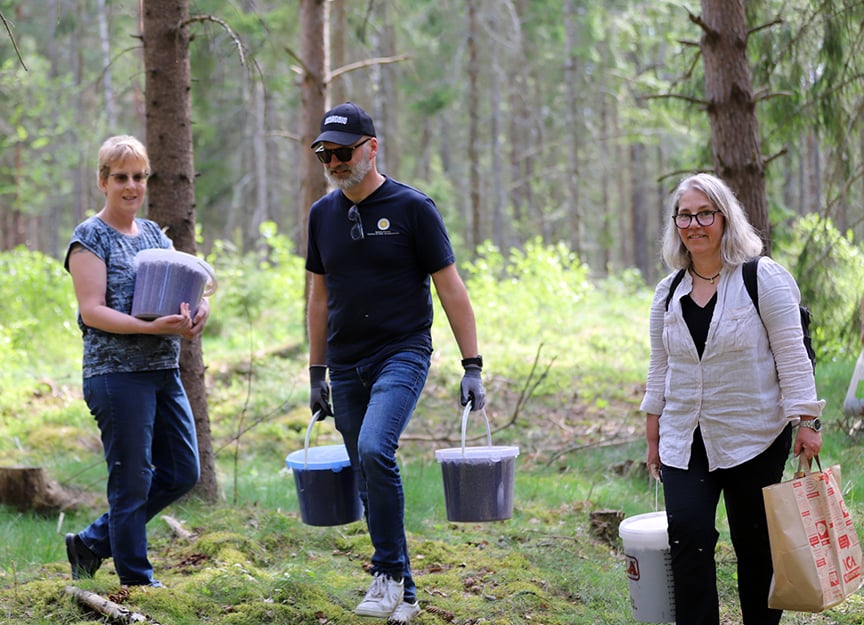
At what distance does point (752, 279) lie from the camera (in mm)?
3389

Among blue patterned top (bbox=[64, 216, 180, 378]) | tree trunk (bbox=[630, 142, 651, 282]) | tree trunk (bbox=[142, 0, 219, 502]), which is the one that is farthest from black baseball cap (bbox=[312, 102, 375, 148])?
tree trunk (bbox=[630, 142, 651, 282])

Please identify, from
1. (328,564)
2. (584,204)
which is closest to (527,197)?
(584,204)

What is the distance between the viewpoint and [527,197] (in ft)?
106

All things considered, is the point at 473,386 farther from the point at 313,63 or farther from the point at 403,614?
the point at 313,63

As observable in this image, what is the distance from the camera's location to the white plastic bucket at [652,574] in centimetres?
360

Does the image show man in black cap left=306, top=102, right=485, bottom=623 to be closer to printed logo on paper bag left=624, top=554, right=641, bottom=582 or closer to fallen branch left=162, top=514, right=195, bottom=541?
printed logo on paper bag left=624, top=554, right=641, bottom=582

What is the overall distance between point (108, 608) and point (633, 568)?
2236mm

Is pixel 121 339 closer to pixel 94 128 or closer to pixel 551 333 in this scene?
pixel 551 333

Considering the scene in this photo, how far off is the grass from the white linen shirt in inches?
49.9

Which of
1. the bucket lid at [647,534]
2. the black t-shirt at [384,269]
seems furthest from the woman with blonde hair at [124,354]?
the bucket lid at [647,534]

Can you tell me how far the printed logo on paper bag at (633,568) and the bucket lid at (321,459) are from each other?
4.53 feet

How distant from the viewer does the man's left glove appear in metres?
4.05

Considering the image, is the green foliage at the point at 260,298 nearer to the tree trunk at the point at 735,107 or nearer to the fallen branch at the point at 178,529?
the fallen branch at the point at 178,529

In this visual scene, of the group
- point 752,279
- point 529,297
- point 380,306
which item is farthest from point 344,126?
point 529,297
